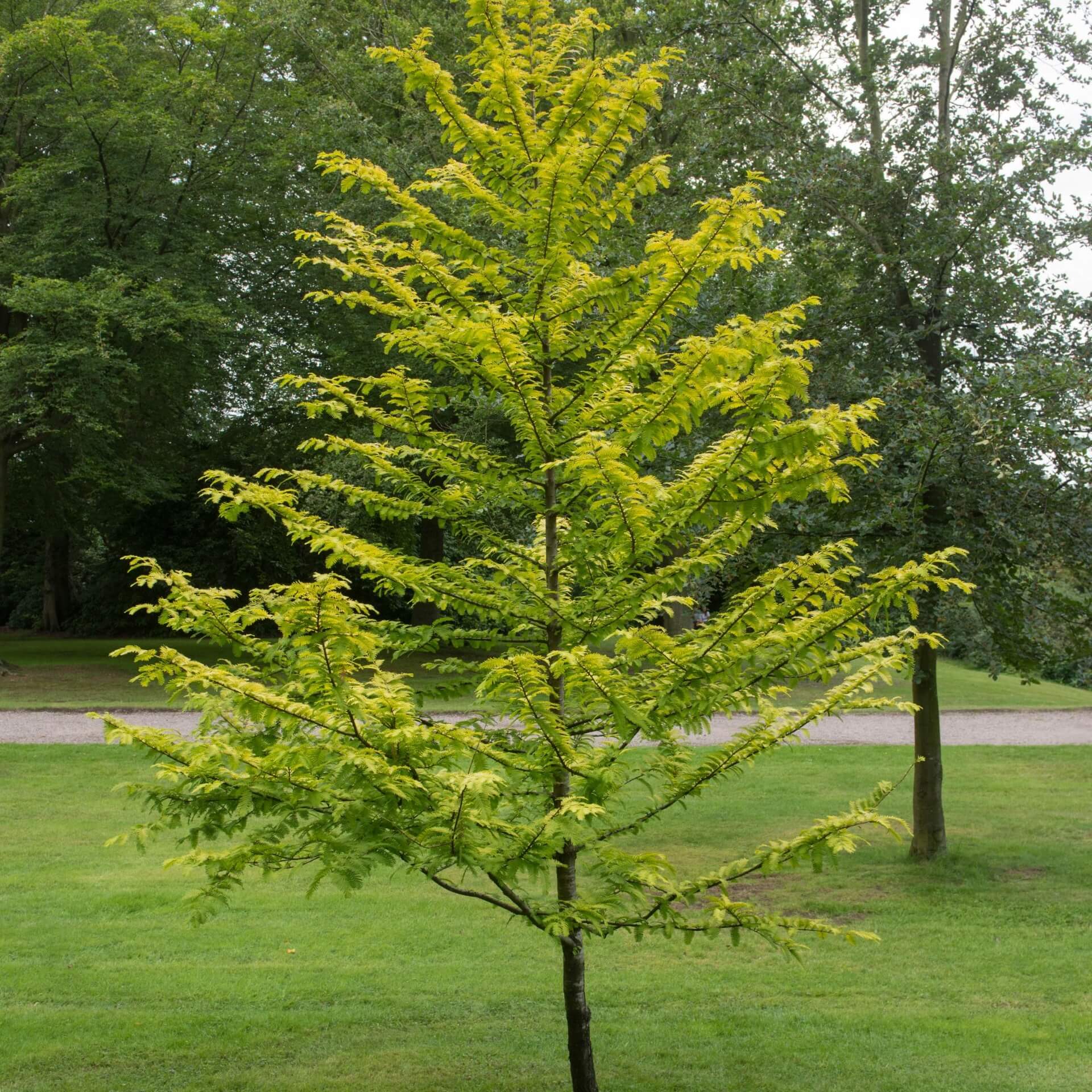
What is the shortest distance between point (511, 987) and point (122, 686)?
16.5 meters

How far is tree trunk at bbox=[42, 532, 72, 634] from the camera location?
3641cm

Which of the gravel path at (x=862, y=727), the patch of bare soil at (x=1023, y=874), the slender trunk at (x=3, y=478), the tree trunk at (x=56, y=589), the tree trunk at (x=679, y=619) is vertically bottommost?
the patch of bare soil at (x=1023, y=874)

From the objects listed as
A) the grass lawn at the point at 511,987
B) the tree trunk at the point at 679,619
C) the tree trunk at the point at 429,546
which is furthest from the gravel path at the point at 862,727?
the tree trunk at the point at 429,546

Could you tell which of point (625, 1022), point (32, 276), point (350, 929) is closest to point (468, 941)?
point (350, 929)

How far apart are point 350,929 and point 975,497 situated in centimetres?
633

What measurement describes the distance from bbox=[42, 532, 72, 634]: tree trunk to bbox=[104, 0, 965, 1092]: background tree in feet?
110

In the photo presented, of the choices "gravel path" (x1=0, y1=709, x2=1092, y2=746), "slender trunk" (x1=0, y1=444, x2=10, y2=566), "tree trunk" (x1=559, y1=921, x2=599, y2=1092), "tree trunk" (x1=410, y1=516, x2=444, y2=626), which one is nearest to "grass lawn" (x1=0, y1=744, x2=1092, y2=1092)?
"tree trunk" (x1=559, y1=921, x2=599, y2=1092)

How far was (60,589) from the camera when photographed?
123 feet

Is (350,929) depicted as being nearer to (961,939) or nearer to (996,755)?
(961,939)

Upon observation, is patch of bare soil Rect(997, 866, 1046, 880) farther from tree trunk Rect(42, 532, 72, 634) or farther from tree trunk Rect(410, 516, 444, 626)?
tree trunk Rect(42, 532, 72, 634)

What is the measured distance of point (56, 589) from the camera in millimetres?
37188

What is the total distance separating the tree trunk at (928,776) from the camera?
1066 centimetres

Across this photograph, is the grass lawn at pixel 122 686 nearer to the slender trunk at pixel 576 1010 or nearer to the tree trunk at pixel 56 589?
the tree trunk at pixel 56 589

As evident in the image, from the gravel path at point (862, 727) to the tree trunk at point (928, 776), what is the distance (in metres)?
5.47
